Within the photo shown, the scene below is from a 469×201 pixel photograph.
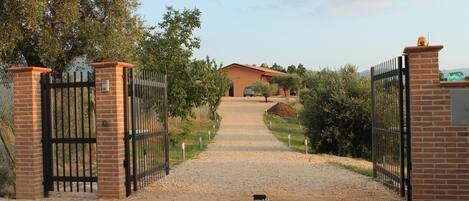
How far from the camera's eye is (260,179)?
12.5 metres

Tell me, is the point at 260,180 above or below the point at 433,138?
below

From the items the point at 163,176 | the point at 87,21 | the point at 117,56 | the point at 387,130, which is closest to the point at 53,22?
the point at 87,21

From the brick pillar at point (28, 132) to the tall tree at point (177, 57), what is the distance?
13.4 m

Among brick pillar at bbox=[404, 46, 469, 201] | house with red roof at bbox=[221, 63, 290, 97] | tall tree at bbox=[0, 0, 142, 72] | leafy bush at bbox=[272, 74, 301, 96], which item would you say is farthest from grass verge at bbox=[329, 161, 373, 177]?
house with red roof at bbox=[221, 63, 290, 97]

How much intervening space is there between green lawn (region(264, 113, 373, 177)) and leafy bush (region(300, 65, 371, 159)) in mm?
1277

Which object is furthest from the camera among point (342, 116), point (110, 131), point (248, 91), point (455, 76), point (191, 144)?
point (248, 91)

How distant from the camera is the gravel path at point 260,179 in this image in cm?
1003

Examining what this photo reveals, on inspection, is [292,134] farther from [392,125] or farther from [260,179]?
[392,125]

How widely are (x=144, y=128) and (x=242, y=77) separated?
6402cm

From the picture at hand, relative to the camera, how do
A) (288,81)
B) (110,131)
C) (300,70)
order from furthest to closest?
1. (300,70)
2. (288,81)
3. (110,131)

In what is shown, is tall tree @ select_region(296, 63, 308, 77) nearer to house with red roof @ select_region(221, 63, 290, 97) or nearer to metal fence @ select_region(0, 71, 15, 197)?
house with red roof @ select_region(221, 63, 290, 97)

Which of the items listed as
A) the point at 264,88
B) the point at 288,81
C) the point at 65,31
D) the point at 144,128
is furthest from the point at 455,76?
the point at 288,81

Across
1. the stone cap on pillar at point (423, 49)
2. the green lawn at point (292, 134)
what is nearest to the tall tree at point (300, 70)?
the green lawn at point (292, 134)

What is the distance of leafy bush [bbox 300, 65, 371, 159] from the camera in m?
19.5
